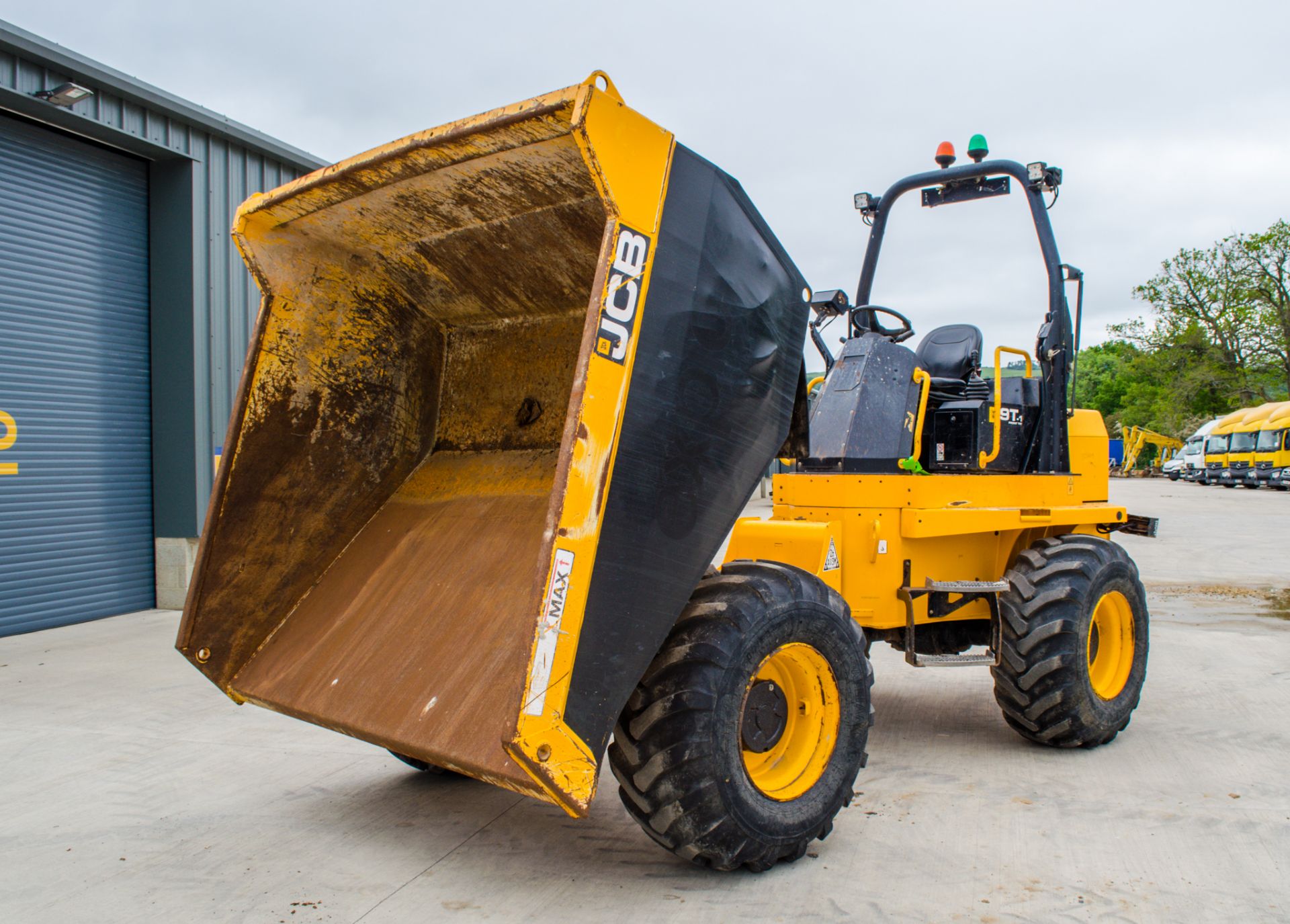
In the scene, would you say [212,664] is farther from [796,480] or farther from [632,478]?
[796,480]

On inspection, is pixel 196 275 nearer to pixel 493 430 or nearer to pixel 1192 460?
pixel 493 430

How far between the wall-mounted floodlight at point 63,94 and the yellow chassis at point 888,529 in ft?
21.9

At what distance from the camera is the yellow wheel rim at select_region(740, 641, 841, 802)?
3480mm

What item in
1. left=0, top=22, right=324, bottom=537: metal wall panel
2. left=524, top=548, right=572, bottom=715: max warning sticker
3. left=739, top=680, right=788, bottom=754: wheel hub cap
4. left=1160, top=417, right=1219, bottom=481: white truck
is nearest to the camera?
left=524, top=548, right=572, bottom=715: max warning sticker

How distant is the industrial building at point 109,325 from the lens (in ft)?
27.7

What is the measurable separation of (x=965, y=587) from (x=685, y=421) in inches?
86.1

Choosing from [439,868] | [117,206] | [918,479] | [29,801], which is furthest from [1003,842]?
[117,206]

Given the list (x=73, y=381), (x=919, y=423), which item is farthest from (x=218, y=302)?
(x=919, y=423)

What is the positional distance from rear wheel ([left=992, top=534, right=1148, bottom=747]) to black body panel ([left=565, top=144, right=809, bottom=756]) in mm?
2009

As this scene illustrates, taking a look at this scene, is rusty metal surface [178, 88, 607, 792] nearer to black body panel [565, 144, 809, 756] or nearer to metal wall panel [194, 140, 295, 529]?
black body panel [565, 144, 809, 756]

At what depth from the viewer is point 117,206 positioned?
9.40 m

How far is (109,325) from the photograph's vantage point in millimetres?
9344

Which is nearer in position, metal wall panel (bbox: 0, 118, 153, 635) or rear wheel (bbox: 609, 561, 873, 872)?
rear wheel (bbox: 609, 561, 873, 872)

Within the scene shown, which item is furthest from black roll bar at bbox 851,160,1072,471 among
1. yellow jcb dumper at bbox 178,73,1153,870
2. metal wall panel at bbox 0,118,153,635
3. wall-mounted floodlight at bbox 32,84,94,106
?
metal wall panel at bbox 0,118,153,635
